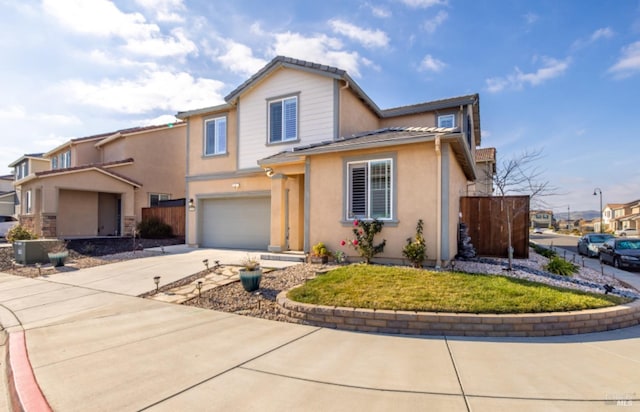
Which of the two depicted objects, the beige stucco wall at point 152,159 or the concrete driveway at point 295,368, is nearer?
the concrete driveway at point 295,368

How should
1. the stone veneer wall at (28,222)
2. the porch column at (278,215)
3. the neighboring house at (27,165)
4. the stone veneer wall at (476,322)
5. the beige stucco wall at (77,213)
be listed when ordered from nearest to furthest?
the stone veneer wall at (476,322) < the porch column at (278,215) < the stone veneer wall at (28,222) < the beige stucco wall at (77,213) < the neighboring house at (27,165)

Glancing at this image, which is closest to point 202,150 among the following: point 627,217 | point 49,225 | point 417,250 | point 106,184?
point 106,184

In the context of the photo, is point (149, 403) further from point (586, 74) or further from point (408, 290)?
point (586, 74)

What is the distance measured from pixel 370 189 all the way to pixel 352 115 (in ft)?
16.0

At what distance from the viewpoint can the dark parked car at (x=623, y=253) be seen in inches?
566

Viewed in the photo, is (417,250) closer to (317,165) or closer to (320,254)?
(320,254)

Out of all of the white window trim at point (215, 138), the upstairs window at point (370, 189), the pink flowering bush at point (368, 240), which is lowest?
the pink flowering bush at point (368, 240)

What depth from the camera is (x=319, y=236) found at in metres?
10.5

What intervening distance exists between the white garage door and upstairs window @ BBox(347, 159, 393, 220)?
510 centimetres

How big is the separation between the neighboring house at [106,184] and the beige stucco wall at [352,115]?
14732mm

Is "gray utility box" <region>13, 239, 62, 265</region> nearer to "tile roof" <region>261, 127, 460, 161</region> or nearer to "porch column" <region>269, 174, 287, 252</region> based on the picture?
"porch column" <region>269, 174, 287, 252</region>

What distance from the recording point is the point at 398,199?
929cm

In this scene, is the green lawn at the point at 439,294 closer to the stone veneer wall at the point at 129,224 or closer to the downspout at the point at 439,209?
the downspout at the point at 439,209

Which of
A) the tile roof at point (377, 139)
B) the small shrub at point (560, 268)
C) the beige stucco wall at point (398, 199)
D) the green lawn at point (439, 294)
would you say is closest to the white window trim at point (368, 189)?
the beige stucco wall at point (398, 199)
